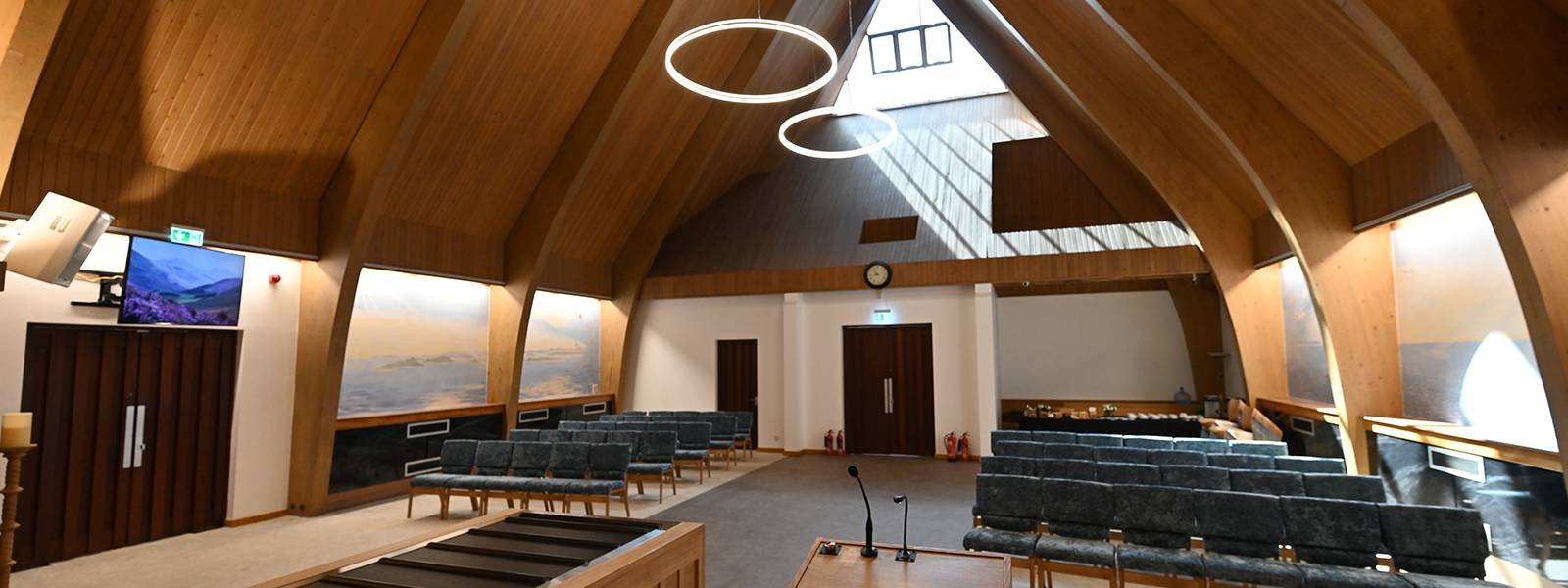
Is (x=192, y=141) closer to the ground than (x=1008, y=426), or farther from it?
farther from it

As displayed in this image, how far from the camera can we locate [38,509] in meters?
5.85

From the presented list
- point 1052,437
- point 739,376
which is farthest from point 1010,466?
point 739,376

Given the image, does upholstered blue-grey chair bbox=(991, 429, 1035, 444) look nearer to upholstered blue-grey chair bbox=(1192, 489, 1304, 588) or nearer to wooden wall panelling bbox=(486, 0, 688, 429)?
upholstered blue-grey chair bbox=(1192, 489, 1304, 588)

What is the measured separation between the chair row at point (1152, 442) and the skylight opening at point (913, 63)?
7.96m

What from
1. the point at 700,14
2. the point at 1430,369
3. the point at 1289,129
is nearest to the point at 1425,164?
the point at 1289,129

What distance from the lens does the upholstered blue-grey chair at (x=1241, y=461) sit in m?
5.96

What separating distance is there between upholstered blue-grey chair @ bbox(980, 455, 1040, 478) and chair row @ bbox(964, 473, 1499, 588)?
971 millimetres

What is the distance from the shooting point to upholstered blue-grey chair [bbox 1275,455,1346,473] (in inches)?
222

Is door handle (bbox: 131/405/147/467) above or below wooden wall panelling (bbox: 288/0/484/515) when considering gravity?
below

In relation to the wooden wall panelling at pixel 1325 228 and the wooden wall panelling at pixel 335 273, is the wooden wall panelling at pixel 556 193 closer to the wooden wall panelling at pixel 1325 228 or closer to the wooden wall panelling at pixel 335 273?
the wooden wall panelling at pixel 335 273

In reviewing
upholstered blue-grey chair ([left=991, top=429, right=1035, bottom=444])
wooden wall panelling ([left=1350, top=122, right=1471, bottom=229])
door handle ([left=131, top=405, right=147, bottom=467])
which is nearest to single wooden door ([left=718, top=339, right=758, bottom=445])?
upholstered blue-grey chair ([left=991, top=429, right=1035, bottom=444])

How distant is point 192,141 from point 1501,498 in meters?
10.8

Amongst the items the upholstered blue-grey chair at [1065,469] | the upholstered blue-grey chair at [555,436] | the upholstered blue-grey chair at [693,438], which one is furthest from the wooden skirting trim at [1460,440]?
the upholstered blue-grey chair at [555,436]

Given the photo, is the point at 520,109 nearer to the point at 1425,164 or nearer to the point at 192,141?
the point at 192,141
